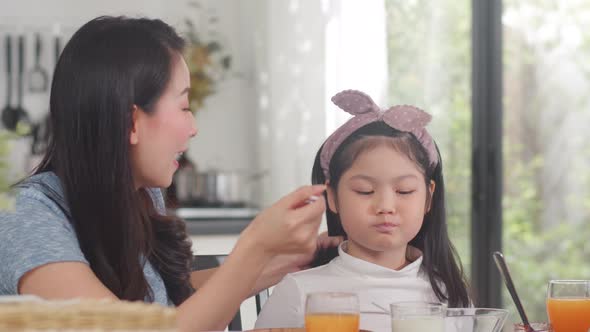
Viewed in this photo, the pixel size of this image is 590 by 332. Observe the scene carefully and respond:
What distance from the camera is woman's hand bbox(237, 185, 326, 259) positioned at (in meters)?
1.40

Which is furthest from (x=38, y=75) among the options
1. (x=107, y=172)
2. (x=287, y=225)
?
(x=287, y=225)

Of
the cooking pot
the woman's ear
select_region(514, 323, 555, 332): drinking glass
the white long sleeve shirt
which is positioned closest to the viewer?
select_region(514, 323, 555, 332): drinking glass

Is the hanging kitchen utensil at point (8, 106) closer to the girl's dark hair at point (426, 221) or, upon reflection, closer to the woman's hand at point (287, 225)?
the girl's dark hair at point (426, 221)

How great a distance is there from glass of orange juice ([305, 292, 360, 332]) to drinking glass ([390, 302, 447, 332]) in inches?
3.0

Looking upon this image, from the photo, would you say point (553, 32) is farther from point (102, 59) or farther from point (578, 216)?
point (102, 59)

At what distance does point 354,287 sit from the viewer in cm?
180

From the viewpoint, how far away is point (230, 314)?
4.82 ft

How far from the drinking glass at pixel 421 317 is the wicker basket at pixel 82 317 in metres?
0.54

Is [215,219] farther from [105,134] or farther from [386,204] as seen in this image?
[105,134]

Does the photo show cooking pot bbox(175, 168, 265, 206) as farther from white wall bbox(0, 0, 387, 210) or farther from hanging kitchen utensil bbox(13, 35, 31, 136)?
hanging kitchen utensil bbox(13, 35, 31, 136)

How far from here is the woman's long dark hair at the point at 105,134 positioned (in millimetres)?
1595

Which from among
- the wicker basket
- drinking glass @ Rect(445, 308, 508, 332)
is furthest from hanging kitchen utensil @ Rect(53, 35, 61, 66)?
the wicker basket

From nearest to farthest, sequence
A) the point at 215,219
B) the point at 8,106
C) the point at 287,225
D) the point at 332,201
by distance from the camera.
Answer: the point at 287,225 → the point at 332,201 → the point at 215,219 → the point at 8,106

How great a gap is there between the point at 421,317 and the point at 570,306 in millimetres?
389
